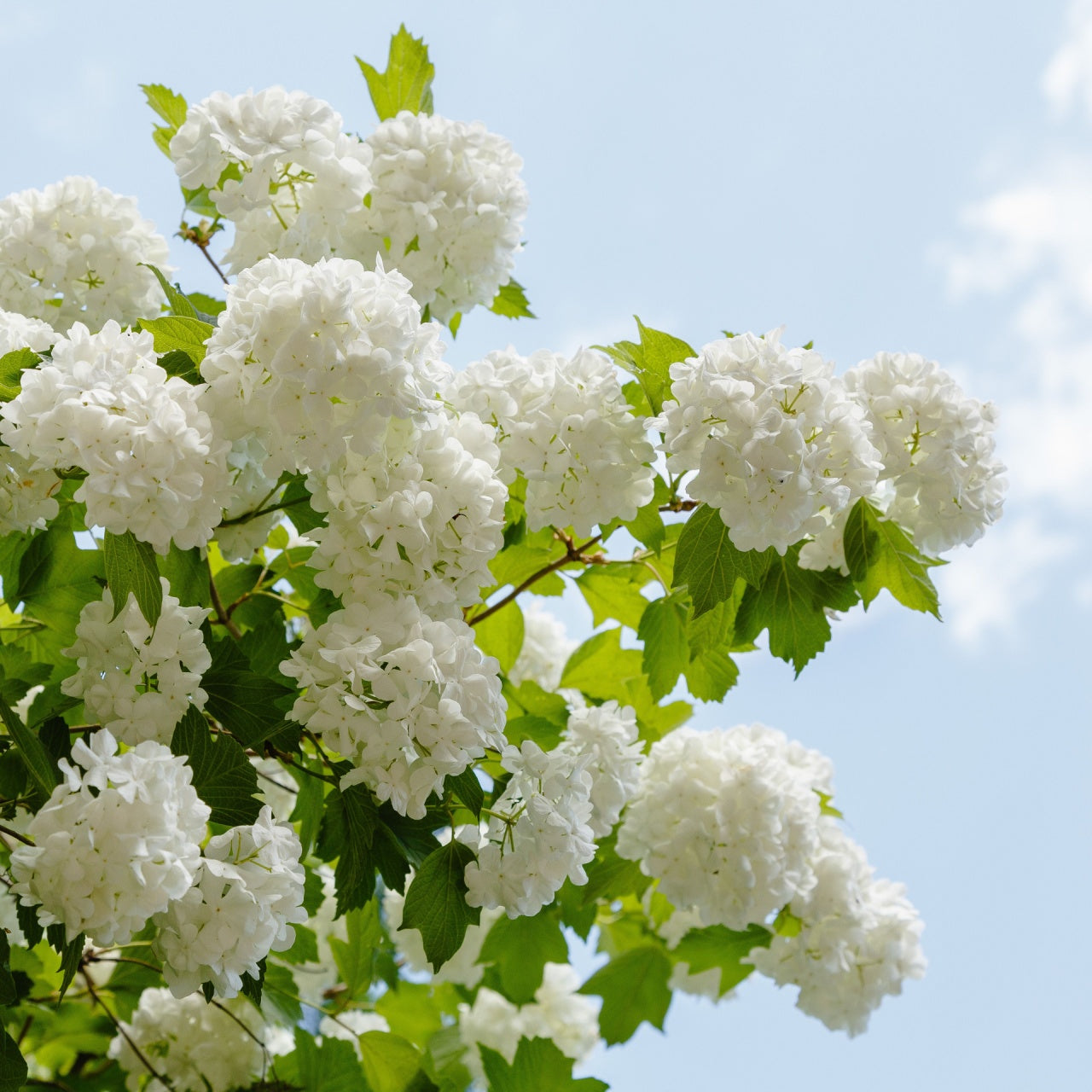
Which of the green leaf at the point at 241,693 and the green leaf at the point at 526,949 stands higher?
the green leaf at the point at 526,949

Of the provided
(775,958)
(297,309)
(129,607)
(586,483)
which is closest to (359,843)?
(129,607)

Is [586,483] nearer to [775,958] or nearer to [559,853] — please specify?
[559,853]

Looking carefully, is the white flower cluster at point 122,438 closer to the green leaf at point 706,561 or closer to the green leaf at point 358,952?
the green leaf at point 706,561

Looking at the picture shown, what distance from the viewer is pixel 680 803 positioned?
5.97 feet

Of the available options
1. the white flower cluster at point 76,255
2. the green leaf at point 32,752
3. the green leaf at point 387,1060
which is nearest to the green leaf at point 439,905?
the green leaf at point 32,752

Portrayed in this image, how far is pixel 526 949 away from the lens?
1922 millimetres

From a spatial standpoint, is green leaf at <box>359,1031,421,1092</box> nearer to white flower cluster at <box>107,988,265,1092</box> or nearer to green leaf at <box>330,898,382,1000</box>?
green leaf at <box>330,898,382,1000</box>

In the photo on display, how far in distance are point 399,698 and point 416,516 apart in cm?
18

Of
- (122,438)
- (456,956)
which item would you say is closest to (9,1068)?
(122,438)

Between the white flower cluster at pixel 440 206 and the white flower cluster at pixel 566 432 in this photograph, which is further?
the white flower cluster at pixel 440 206

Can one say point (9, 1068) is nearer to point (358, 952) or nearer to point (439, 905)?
point (439, 905)

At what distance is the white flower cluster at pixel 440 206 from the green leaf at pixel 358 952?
104 cm

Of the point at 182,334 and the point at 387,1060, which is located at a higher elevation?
the point at 182,334

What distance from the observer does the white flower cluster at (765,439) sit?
3.83 ft
